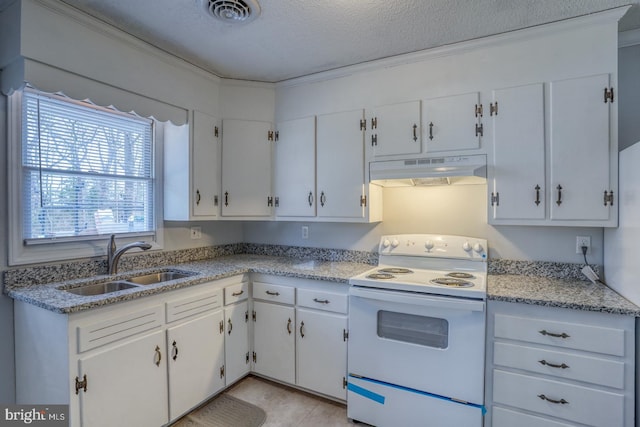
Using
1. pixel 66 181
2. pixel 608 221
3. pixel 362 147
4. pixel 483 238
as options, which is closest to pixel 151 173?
pixel 66 181

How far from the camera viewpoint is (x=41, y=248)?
1.97 metres

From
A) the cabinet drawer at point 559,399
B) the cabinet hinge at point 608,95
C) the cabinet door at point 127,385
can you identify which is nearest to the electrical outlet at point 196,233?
the cabinet door at point 127,385

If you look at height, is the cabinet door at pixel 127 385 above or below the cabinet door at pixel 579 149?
below

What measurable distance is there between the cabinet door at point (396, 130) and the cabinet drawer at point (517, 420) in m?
1.62

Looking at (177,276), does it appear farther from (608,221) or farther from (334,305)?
(608,221)

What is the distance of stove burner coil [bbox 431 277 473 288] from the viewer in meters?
1.92

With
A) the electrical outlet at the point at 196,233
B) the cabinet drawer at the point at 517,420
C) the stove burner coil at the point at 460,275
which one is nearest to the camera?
the cabinet drawer at the point at 517,420

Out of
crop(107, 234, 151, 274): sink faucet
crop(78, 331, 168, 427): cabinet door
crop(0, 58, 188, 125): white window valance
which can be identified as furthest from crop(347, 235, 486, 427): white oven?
crop(0, 58, 188, 125): white window valance

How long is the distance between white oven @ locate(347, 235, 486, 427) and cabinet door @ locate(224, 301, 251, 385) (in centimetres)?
86

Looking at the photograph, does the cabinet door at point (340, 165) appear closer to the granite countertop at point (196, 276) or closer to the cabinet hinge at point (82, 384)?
the granite countertop at point (196, 276)

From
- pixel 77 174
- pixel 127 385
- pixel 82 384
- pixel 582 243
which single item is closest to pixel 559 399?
pixel 582 243

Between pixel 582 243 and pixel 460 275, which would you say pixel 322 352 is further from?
pixel 582 243

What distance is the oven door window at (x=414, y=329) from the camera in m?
1.89

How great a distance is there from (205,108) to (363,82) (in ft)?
4.21
